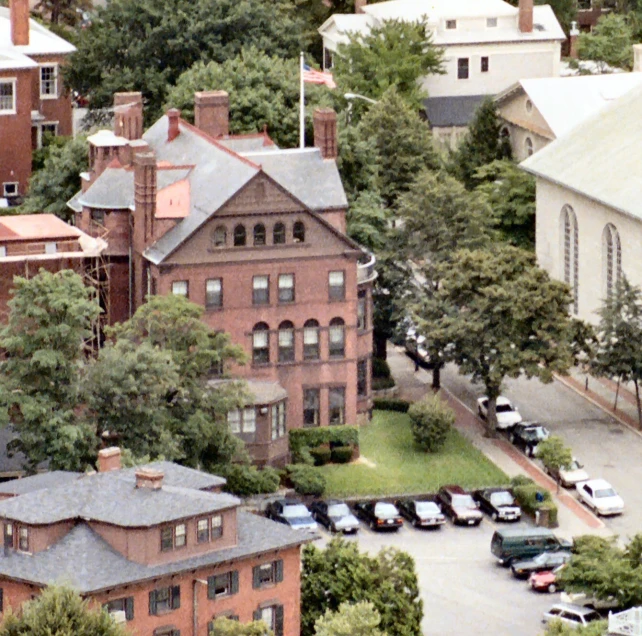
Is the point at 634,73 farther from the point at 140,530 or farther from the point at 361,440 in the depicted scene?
the point at 140,530

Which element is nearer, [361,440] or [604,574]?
[604,574]

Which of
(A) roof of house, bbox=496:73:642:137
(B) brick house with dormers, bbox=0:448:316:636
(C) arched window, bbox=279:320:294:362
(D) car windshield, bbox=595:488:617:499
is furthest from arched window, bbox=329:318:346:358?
(A) roof of house, bbox=496:73:642:137

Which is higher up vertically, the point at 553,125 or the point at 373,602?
the point at 553,125

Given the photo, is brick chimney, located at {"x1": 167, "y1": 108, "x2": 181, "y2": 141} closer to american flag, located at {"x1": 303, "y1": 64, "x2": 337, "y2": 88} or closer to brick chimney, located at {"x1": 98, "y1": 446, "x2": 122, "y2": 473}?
american flag, located at {"x1": 303, "y1": 64, "x2": 337, "y2": 88}

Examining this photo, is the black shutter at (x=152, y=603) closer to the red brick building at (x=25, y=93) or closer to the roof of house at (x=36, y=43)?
the red brick building at (x=25, y=93)

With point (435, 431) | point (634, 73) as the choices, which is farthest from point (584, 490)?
point (634, 73)

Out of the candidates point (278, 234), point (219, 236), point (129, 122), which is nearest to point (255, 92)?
point (129, 122)
